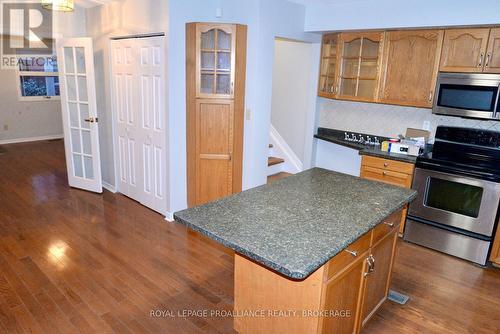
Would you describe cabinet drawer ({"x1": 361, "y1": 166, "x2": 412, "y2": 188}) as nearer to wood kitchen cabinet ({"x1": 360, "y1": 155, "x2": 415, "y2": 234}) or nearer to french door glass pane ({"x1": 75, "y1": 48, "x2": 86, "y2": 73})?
wood kitchen cabinet ({"x1": 360, "y1": 155, "x2": 415, "y2": 234})

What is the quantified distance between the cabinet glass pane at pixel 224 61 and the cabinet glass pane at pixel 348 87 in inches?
58.2

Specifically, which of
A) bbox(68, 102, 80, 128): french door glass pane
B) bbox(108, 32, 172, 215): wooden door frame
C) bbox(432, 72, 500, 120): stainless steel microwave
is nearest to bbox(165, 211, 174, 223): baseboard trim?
bbox(108, 32, 172, 215): wooden door frame

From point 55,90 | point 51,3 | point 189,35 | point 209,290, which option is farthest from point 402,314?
point 55,90

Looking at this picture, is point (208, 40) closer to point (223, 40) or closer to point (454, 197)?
point (223, 40)

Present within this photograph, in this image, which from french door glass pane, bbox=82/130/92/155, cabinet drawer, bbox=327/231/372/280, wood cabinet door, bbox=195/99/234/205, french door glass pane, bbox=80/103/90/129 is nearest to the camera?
cabinet drawer, bbox=327/231/372/280

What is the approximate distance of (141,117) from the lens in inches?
165

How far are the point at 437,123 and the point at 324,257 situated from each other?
3.10 meters

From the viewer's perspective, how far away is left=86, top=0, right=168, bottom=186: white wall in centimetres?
373

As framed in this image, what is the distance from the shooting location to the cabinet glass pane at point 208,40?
142 inches

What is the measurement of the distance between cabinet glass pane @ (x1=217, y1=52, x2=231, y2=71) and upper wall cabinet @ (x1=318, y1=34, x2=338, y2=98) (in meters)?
1.41

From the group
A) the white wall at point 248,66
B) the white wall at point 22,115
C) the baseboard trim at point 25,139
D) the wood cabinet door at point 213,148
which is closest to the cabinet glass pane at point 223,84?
the wood cabinet door at point 213,148

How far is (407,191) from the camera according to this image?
8.01ft

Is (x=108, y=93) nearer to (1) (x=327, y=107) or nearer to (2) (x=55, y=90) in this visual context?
(1) (x=327, y=107)

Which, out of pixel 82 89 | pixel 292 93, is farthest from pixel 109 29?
pixel 292 93
